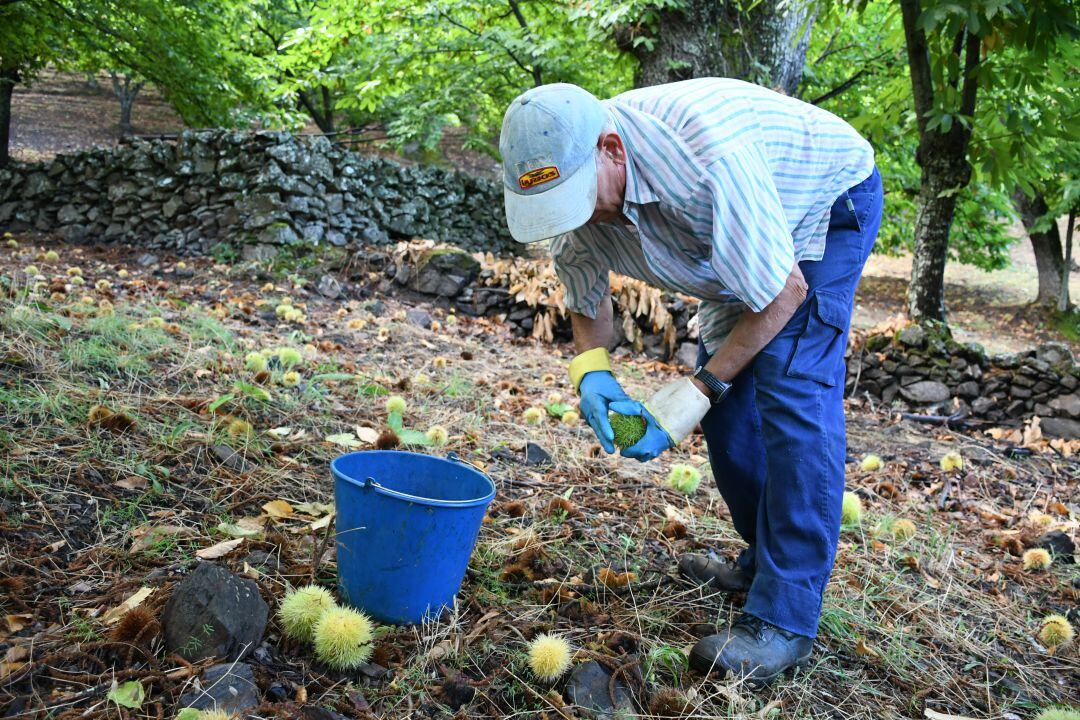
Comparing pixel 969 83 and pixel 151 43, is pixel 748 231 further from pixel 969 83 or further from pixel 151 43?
pixel 151 43

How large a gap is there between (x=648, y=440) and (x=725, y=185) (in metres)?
0.62

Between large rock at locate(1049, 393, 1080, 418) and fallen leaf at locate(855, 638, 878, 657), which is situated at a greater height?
large rock at locate(1049, 393, 1080, 418)

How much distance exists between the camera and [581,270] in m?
2.04

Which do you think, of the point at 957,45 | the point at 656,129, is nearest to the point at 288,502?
the point at 656,129

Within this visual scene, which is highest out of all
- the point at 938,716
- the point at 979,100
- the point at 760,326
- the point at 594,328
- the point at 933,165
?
the point at 979,100

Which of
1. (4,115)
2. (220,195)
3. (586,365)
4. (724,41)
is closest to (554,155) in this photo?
(586,365)

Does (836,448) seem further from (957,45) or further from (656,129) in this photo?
(957,45)

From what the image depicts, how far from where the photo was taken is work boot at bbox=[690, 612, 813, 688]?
5.39 feet

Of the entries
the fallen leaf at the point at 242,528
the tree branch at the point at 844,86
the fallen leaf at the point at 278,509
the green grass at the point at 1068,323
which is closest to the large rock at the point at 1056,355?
the fallen leaf at the point at 278,509

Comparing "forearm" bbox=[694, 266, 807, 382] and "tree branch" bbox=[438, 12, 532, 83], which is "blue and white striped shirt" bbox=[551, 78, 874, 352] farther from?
"tree branch" bbox=[438, 12, 532, 83]

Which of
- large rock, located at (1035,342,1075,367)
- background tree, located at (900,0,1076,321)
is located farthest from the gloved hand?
large rock, located at (1035,342,1075,367)

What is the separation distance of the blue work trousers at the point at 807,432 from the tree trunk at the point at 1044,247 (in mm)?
11887

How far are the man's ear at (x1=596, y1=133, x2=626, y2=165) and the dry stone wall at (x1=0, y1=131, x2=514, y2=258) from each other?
21.0 feet

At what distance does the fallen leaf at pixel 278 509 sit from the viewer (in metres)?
2.02
